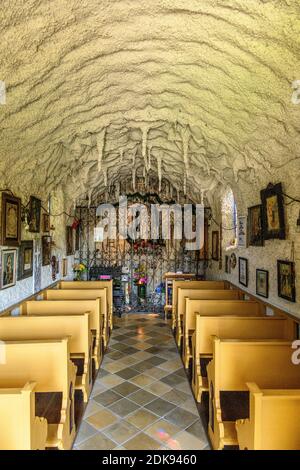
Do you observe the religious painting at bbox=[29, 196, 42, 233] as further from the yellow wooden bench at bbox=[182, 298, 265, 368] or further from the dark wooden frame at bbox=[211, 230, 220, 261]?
the dark wooden frame at bbox=[211, 230, 220, 261]

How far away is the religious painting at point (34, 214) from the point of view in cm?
495

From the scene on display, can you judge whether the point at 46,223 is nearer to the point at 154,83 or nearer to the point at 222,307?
the point at 154,83

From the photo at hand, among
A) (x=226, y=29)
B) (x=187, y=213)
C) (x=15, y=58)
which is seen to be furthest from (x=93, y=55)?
(x=187, y=213)

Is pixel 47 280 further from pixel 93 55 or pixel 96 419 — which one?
pixel 93 55

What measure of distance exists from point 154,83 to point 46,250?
4163 mm

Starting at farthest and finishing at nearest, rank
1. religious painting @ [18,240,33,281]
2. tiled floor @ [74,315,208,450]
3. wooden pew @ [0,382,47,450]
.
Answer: religious painting @ [18,240,33,281] → tiled floor @ [74,315,208,450] → wooden pew @ [0,382,47,450]

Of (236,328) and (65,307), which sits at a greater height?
(65,307)

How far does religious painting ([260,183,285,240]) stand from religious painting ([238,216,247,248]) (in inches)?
39.7

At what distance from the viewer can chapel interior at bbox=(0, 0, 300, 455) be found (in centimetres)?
230

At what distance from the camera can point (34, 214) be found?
5117mm

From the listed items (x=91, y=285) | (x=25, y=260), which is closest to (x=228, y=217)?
(x=91, y=285)

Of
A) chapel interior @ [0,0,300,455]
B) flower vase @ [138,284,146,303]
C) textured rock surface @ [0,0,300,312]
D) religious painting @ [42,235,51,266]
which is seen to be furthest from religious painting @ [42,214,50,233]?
flower vase @ [138,284,146,303]

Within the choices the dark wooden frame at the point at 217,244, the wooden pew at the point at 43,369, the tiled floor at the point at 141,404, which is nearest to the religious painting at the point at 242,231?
the dark wooden frame at the point at 217,244

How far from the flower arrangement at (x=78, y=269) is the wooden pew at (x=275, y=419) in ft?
23.8
